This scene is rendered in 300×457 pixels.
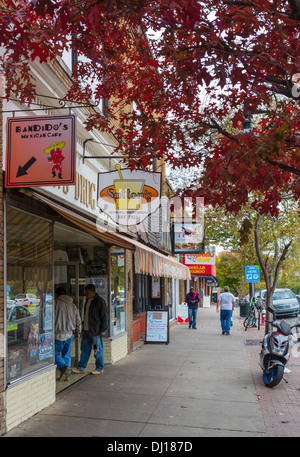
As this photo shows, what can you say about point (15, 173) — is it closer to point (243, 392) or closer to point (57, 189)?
point (57, 189)

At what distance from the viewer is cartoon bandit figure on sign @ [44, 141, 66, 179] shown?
5949 mm

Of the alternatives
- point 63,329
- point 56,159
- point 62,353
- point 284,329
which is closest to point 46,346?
point 63,329

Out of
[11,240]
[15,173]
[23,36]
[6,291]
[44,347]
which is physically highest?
[23,36]

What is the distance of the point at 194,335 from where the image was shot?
694 inches

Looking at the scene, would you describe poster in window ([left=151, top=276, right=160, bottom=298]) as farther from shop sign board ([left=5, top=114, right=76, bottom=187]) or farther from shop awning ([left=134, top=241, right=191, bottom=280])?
shop sign board ([left=5, top=114, right=76, bottom=187])

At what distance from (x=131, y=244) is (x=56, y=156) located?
14.4ft

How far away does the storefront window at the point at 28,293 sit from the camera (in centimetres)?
637

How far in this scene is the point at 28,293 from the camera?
6.97 metres

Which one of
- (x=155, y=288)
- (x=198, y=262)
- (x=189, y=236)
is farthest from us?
(x=198, y=262)

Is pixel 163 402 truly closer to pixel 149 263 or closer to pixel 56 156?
pixel 149 263

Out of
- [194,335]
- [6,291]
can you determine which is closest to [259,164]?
[6,291]

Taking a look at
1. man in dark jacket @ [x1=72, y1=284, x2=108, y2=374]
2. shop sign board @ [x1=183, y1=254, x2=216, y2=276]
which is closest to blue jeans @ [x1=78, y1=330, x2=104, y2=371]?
man in dark jacket @ [x1=72, y1=284, x2=108, y2=374]

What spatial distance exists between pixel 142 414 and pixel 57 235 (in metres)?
4.35

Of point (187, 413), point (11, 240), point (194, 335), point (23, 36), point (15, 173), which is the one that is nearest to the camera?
point (23, 36)
